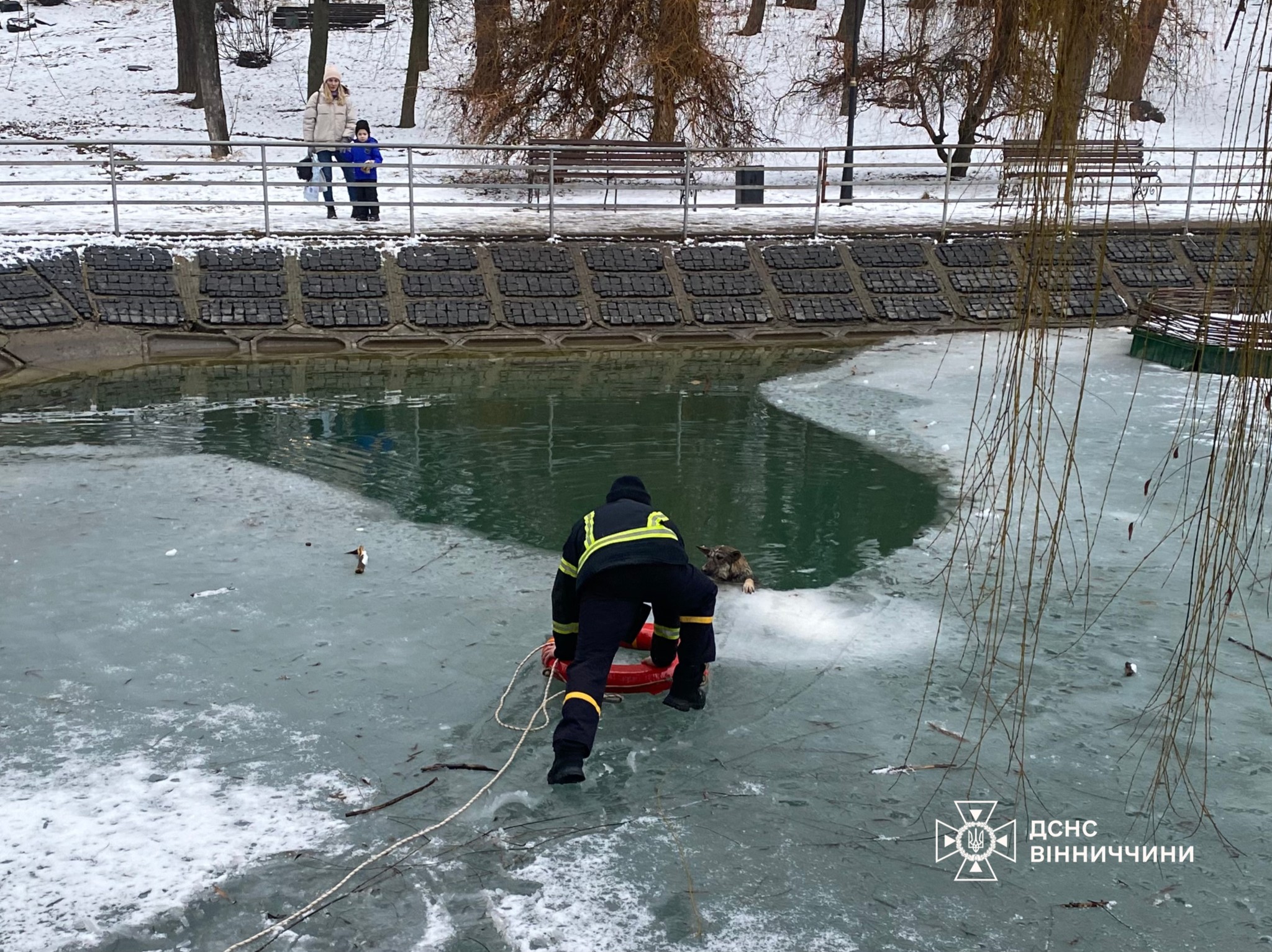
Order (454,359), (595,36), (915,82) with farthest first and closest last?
(915,82)
(595,36)
(454,359)

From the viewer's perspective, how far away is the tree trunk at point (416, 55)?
21172 mm

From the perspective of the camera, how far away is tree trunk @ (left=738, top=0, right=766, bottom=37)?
25.2 metres

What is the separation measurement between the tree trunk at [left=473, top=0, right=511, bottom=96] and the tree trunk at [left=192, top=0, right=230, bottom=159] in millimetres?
5029

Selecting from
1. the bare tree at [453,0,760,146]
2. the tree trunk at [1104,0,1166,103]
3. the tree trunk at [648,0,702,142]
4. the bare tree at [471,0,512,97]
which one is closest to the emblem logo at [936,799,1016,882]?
the tree trunk at [1104,0,1166,103]

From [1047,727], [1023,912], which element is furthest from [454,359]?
[1023,912]

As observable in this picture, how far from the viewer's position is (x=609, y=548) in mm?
5230

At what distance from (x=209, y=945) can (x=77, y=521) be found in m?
4.59

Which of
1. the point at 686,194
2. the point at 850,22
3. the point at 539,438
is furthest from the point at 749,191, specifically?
the point at 539,438

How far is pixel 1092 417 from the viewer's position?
418 inches

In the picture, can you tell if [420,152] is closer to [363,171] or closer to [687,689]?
[363,171]

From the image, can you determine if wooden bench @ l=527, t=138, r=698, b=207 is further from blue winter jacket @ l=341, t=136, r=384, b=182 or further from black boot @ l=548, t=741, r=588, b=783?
black boot @ l=548, t=741, r=588, b=783

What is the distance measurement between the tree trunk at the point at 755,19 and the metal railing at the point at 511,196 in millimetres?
6580

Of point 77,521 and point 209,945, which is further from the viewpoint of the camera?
point 77,521

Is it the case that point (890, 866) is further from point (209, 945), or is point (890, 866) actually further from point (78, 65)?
point (78, 65)
